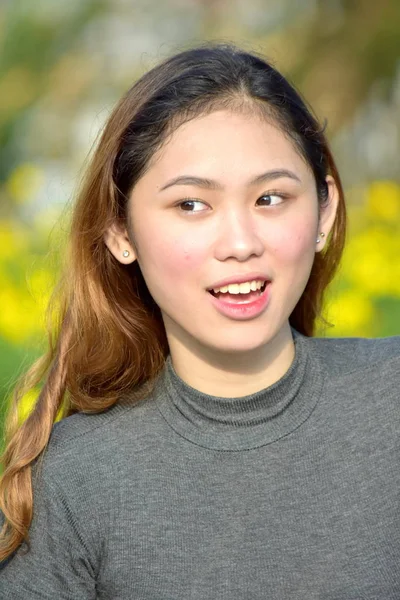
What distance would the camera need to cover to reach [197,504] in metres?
A: 2.27

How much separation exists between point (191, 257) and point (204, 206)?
113 mm

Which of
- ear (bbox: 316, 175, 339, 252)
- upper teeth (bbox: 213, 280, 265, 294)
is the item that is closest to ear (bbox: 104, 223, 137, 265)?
upper teeth (bbox: 213, 280, 265, 294)

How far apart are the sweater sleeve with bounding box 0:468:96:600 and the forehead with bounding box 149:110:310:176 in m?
0.76

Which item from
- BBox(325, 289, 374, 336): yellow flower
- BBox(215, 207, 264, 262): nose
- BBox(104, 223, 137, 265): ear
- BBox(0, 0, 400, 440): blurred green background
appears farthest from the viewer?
BBox(0, 0, 400, 440): blurred green background

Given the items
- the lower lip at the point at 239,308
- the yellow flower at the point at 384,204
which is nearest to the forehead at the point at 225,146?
the lower lip at the point at 239,308

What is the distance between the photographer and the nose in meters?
2.17

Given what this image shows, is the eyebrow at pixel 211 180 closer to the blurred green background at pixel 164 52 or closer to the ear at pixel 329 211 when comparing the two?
the ear at pixel 329 211

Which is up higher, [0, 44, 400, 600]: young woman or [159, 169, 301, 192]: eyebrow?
[159, 169, 301, 192]: eyebrow

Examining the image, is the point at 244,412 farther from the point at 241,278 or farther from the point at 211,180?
the point at 211,180

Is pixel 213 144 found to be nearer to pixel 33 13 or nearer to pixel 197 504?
pixel 197 504

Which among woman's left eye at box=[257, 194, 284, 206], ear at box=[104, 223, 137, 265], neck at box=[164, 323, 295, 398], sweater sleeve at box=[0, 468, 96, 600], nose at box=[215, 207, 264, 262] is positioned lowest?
sweater sleeve at box=[0, 468, 96, 600]

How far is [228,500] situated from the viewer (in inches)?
89.4

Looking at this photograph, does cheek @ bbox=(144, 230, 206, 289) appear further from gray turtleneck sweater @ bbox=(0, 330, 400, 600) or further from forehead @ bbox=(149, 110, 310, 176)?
gray turtleneck sweater @ bbox=(0, 330, 400, 600)

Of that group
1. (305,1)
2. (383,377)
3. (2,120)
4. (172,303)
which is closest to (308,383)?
(383,377)
